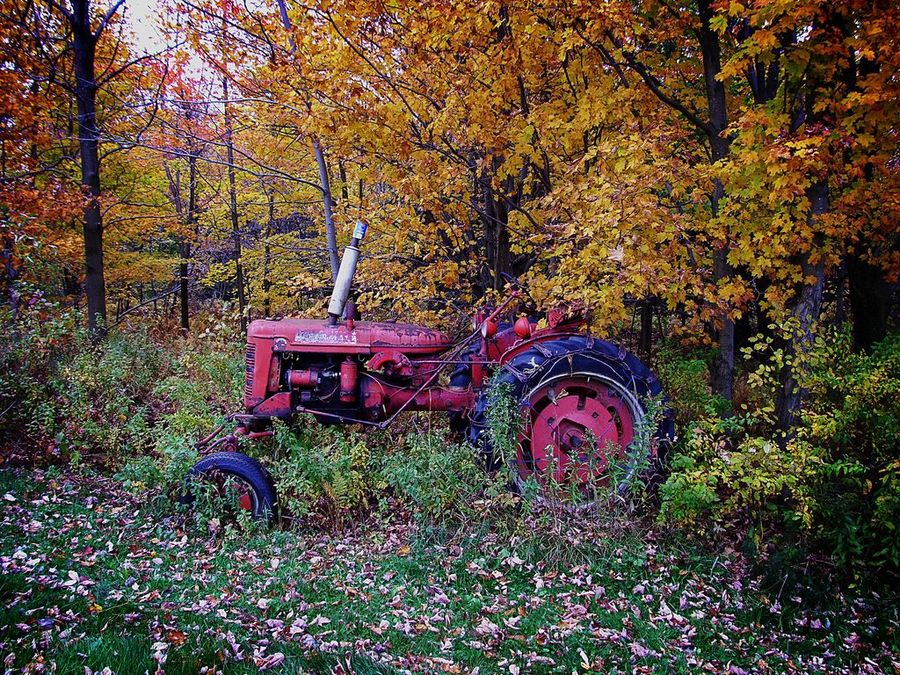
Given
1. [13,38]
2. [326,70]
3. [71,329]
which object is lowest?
[71,329]

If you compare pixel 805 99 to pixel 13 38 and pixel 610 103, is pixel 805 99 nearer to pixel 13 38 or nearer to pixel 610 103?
pixel 610 103

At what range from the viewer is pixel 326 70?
562cm

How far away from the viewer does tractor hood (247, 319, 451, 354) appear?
179 inches

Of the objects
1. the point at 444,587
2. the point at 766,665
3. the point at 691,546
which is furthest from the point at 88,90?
the point at 766,665

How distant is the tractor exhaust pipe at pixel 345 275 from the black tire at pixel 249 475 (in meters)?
1.26

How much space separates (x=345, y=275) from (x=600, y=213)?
1.96 meters

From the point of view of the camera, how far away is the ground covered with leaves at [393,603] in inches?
103

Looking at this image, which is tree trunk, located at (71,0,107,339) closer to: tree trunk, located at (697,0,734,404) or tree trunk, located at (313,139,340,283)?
tree trunk, located at (313,139,340,283)

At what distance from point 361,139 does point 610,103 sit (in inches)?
92.3

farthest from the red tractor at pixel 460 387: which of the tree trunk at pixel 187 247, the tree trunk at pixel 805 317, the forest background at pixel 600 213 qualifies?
the tree trunk at pixel 187 247

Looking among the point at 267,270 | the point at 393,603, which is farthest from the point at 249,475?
the point at 267,270

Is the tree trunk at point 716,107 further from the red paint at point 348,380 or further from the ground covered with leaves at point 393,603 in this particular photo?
the red paint at point 348,380

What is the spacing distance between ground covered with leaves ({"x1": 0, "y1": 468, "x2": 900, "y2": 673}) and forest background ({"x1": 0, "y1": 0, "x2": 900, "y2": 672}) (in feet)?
1.06

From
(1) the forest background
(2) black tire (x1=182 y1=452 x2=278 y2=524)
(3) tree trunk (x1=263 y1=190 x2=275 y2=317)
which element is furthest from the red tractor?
(3) tree trunk (x1=263 y1=190 x2=275 y2=317)
